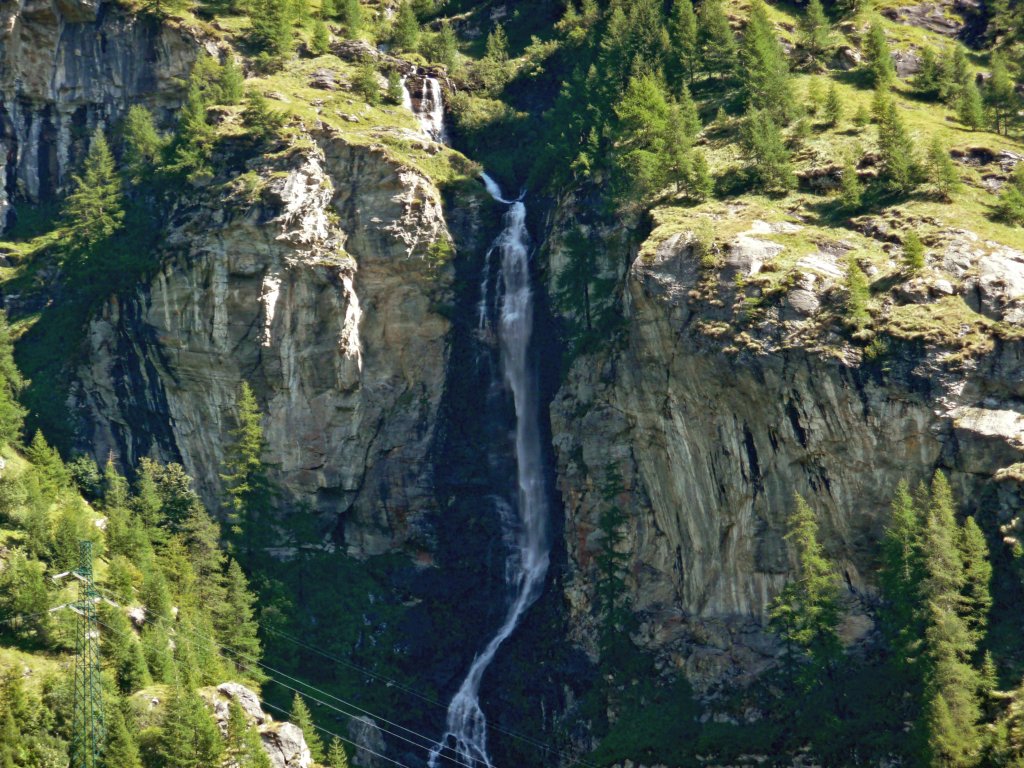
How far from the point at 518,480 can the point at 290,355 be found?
15.7 meters

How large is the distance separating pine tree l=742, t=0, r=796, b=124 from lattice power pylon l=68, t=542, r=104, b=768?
48.4 m

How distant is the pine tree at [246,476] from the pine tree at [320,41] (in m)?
31.1

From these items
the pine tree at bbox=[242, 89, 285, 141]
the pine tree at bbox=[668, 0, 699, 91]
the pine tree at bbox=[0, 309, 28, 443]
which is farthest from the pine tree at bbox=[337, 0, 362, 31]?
the pine tree at bbox=[0, 309, 28, 443]

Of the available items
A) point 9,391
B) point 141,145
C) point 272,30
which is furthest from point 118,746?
point 272,30

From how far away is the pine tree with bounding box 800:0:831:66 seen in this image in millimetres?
91188

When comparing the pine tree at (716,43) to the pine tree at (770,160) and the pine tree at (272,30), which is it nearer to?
the pine tree at (770,160)

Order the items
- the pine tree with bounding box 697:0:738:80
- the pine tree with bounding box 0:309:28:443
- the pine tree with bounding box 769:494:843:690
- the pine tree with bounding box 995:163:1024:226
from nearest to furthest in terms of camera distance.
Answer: the pine tree with bounding box 769:494:843:690
the pine tree with bounding box 995:163:1024:226
the pine tree with bounding box 0:309:28:443
the pine tree with bounding box 697:0:738:80

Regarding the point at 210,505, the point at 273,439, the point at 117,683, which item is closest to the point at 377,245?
the point at 273,439

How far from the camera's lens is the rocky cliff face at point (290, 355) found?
263ft

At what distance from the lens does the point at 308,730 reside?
6562 cm

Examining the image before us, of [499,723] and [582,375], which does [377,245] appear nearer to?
[582,375]

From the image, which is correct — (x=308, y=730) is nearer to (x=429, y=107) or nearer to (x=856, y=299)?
(x=856, y=299)

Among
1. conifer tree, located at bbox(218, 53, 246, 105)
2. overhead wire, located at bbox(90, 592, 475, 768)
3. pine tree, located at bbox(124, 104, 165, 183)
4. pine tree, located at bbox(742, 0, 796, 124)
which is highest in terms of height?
pine tree, located at bbox(742, 0, 796, 124)

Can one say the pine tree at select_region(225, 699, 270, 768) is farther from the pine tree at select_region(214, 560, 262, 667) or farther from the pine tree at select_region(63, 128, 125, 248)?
the pine tree at select_region(63, 128, 125, 248)
